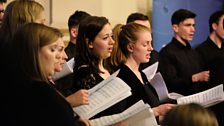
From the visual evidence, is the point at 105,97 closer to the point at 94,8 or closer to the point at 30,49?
the point at 30,49

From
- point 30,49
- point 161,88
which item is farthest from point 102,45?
point 30,49

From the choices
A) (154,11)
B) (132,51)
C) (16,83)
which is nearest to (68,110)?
(16,83)

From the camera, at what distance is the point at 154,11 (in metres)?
5.46

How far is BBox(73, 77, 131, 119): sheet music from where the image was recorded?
2207 mm

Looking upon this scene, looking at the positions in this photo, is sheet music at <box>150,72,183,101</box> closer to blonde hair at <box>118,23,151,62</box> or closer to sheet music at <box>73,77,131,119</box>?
blonde hair at <box>118,23,151,62</box>

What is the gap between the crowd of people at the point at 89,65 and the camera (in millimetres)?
1611

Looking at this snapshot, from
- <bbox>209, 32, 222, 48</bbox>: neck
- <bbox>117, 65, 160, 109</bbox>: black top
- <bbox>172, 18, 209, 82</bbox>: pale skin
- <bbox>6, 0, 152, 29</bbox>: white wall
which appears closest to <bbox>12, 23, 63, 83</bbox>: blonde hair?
<bbox>117, 65, 160, 109</bbox>: black top

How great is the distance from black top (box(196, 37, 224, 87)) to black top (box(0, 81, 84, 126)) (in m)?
2.49

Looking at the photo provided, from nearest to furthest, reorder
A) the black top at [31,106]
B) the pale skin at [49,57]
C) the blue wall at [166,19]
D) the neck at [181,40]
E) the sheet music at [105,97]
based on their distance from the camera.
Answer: the black top at [31,106] < the pale skin at [49,57] < the sheet music at [105,97] < the neck at [181,40] < the blue wall at [166,19]

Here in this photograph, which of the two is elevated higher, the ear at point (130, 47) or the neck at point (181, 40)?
the ear at point (130, 47)

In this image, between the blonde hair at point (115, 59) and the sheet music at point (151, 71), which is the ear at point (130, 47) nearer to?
the blonde hair at point (115, 59)

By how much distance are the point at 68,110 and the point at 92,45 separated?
114 cm

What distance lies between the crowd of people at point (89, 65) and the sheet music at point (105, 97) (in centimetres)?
3

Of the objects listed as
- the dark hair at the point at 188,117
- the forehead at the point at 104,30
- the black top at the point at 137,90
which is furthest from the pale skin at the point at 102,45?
the dark hair at the point at 188,117
